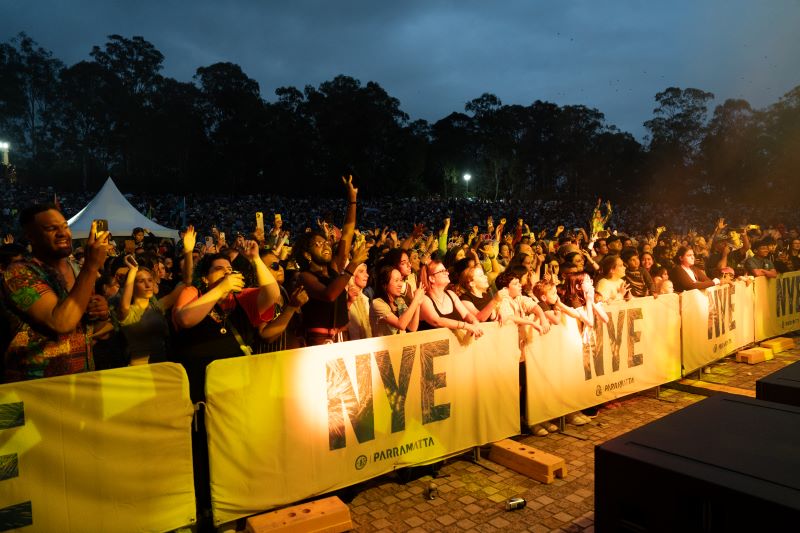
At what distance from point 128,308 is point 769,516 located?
169 inches

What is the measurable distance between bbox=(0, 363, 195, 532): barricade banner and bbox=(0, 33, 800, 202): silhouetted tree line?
47229mm

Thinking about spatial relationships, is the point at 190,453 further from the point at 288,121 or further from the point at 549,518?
the point at 288,121

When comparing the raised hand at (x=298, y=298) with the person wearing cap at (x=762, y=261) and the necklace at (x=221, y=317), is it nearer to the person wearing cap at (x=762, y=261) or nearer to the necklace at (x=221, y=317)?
the necklace at (x=221, y=317)

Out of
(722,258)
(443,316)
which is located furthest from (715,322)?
(443,316)

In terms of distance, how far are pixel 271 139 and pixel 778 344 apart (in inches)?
1966

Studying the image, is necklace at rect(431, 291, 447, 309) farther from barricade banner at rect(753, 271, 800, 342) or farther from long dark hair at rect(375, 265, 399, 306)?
barricade banner at rect(753, 271, 800, 342)

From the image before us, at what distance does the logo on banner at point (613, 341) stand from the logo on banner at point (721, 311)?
2.20 m

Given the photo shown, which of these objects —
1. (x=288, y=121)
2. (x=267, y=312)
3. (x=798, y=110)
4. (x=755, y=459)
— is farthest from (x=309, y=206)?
(x=798, y=110)

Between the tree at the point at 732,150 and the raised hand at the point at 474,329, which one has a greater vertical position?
the tree at the point at 732,150

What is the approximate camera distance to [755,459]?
189 centimetres

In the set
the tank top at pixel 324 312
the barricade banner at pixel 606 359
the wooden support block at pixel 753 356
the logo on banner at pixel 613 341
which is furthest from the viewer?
the wooden support block at pixel 753 356

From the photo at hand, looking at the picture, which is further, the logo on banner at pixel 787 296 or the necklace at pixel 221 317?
the logo on banner at pixel 787 296

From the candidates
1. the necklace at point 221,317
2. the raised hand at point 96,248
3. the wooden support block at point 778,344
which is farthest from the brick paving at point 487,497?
the wooden support block at point 778,344

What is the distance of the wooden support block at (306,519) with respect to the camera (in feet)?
12.5
